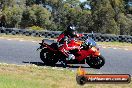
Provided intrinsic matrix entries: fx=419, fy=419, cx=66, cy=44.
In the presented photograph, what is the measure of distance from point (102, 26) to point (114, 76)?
50365 mm

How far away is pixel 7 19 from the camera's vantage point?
75438mm

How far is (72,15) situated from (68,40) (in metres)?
58.6

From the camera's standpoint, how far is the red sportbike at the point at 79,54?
14906 mm

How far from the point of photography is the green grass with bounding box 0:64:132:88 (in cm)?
1067

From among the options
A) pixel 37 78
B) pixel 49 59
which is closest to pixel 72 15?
pixel 49 59

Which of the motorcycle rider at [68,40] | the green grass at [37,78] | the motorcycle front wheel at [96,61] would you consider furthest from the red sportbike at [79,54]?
the green grass at [37,78]

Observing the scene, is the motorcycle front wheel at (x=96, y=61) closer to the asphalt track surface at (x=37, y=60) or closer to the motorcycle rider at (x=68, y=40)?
the asphalt track surface at (x=37, y=60)

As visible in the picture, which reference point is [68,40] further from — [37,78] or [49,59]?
[37,78]

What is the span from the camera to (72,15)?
73.4m

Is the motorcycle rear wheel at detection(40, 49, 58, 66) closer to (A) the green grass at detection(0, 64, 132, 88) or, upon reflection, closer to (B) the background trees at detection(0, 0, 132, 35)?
(A) the green grass at detection(0, 64, 132, 88)

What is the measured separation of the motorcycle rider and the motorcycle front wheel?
2.11 ft

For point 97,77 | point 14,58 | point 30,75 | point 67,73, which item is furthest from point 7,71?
point 97,77

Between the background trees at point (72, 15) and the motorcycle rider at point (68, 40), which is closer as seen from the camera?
the motorcycle rider at point (68, 40)

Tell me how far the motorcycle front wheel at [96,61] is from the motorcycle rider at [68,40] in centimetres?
64
